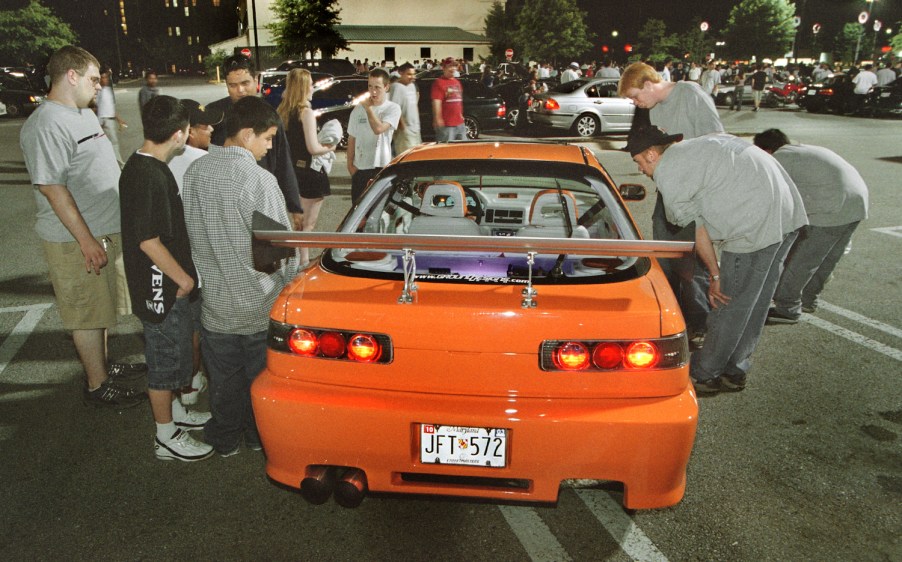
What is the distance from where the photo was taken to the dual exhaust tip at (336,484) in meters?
2.36

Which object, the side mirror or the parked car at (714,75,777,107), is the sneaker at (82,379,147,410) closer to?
the side mirror

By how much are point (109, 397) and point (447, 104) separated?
6912 millimetres

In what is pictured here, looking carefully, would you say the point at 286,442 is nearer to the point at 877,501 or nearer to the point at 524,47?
the point at 877,501

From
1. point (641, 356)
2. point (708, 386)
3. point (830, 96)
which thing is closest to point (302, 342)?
point (641, 356)

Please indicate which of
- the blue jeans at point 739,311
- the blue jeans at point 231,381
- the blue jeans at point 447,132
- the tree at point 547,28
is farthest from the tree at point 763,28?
the blue jeans at point 231,381

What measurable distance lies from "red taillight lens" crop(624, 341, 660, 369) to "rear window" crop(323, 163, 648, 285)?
12.9 inches

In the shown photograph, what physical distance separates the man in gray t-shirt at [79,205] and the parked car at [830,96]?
2635cm

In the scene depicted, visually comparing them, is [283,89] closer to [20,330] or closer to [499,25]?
[20,330]

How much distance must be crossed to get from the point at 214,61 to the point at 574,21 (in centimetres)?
3681

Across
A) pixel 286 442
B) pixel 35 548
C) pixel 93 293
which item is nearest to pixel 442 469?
pixel 286 442

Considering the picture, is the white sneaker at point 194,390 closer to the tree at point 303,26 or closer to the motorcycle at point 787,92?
the motorcycle at point 787,92

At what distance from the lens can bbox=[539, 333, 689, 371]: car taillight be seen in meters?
2.27

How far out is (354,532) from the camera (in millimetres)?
2654

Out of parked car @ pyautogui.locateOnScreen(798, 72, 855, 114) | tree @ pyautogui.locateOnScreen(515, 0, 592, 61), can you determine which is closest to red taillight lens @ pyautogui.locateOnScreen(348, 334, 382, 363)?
parked car @ pyautogui.locateOnScreen(798, 72, 855, 114)
